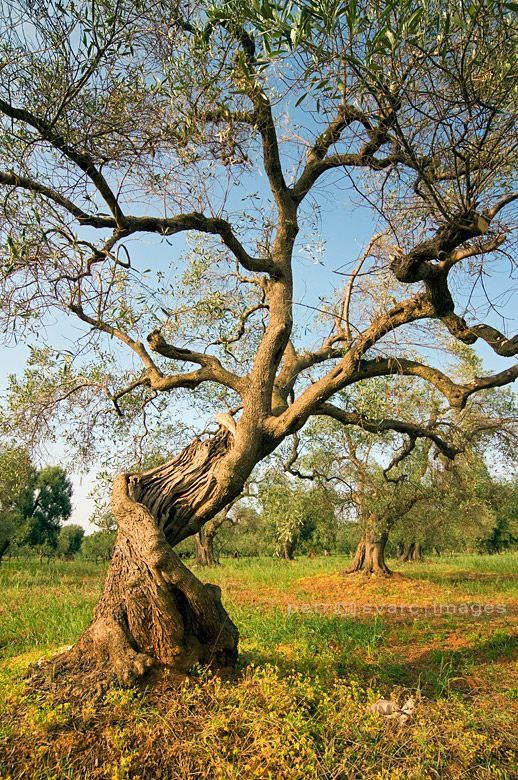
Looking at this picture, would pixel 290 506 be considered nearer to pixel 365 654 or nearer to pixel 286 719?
pixel 365 654

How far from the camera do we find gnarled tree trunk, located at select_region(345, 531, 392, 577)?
71.6 feet

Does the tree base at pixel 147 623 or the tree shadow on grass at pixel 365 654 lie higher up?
the tree base at pixel 147 623

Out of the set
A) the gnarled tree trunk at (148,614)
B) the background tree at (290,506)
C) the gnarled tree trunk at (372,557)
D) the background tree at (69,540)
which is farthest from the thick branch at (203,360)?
the background tree at (69,540)

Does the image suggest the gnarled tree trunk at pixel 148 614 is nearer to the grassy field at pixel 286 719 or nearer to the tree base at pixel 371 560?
the grassy field at pixel 286 719

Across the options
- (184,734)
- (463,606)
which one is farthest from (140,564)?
(463,606)

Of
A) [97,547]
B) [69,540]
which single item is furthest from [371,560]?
[69,540]

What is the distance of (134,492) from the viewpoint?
6.75 metres

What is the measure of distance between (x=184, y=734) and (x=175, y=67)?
6765 millimetres

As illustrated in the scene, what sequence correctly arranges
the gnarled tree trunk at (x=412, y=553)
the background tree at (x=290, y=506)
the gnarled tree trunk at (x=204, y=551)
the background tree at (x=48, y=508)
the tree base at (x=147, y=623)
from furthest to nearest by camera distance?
the background tree at (x=48, y=508) < the gnarled tree trunk at (x=412, y=553) < the gnarled tree trunk at (x=204, y=551) < the background tree at (x=290, y=506) < the tree base at (x=147, y=623)

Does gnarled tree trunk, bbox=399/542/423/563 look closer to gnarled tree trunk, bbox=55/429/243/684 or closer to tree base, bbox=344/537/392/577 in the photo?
tree base, bbox=344/537/392/577

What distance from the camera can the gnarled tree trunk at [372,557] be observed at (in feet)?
71.6

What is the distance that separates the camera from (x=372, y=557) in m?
22.1

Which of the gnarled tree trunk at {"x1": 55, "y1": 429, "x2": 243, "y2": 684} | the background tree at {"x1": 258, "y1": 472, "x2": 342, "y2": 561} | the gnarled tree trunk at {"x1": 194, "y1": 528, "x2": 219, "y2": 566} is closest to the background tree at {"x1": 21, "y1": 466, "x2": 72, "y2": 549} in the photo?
the gnarled tree trunk at {"x1": 194, "y1": 528, "x2": 219, "y2": 566}

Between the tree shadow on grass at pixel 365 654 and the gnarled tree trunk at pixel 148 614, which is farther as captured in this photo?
the tree shadow on grass at pixel 365 654
